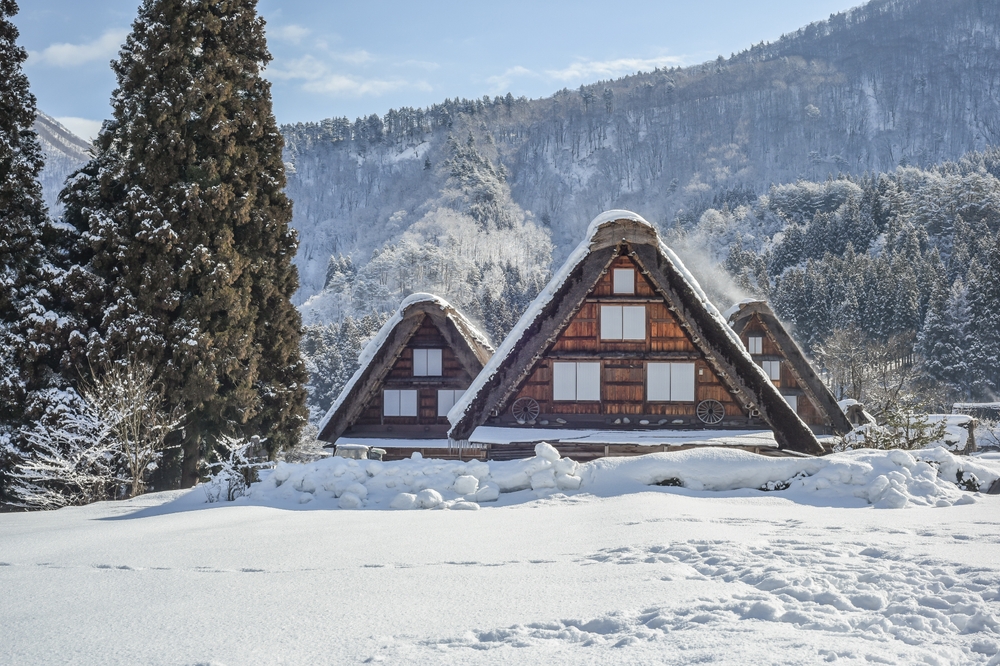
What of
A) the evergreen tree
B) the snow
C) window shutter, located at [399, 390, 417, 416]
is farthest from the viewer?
the evergreen tree

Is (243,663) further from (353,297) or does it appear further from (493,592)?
(353,297)

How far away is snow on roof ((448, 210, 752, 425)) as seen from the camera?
15062 millimetres

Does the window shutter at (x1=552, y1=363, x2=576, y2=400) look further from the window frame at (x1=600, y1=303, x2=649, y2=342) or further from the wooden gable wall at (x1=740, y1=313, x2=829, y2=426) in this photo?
the wooden gable wall at (x1=740, y1=313, x2=829, y2=426)

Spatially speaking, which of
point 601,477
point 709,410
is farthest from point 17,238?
point 709,410

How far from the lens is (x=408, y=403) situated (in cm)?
2055

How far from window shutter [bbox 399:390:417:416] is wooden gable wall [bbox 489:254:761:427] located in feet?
17.3

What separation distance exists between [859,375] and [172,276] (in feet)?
128

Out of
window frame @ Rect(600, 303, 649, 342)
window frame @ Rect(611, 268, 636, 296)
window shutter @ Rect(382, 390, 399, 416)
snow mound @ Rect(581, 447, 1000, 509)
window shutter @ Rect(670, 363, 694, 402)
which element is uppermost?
window frame @ Rect(611, 268, 636, 296)

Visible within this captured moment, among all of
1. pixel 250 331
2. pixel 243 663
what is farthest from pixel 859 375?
pixel 243 663

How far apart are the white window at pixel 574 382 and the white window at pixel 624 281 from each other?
1.68 meters

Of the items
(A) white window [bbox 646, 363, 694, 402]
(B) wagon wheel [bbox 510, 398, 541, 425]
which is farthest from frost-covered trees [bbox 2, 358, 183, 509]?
(A) white window [bbox 646, 363, 694, 402]

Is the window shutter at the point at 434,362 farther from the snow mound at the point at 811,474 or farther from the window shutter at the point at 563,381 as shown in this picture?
the snow mound at the point at 811,474

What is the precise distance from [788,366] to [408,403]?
11.0m

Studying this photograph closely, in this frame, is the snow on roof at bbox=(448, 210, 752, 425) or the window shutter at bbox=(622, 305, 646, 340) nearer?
the snow on roof at bbox=(448, 210, 752, 425)
